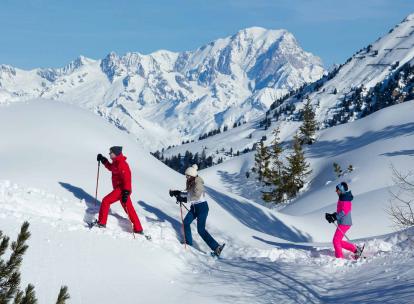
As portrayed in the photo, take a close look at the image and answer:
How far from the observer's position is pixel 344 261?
13.8m

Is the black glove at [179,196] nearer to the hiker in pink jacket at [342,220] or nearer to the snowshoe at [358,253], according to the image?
the hiker in pink jacket at [342,220]

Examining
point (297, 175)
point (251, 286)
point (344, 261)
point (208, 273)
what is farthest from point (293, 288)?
point (297, 175)

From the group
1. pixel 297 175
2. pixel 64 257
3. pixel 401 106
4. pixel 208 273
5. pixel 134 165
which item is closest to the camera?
pixel 64 257

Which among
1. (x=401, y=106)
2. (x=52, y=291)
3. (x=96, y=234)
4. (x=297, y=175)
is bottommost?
(x=52, y=291)

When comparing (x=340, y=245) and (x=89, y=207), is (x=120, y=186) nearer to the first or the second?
(x=89, y=207)

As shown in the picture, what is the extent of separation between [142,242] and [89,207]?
2895 mm

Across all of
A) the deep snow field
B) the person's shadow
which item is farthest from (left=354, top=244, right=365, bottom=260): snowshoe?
the person's shadow

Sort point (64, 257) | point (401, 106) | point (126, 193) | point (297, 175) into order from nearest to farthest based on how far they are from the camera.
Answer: point (64, 257) < point (126, 193) < point (297, 175) < point (401, 106)

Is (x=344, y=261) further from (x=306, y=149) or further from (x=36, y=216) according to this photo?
(x=306, y=149)

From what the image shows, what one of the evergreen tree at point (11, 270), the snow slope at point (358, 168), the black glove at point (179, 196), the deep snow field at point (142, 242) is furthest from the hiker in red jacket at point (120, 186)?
the snow slope at point (358, 168)

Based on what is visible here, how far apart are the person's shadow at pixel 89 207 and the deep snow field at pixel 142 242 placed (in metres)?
0.05

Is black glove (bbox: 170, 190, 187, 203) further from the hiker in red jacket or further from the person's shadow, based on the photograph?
the hiker in red jacket

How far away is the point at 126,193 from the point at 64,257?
3187 mm

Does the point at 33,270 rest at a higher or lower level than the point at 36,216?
lower
